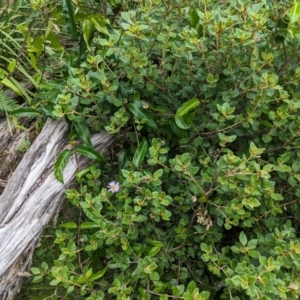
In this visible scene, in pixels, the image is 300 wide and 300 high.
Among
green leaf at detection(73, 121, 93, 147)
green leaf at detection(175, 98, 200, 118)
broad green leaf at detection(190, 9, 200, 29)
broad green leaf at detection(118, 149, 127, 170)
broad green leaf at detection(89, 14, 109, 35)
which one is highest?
broad green leaf at detection(89, 14, 109, 35)

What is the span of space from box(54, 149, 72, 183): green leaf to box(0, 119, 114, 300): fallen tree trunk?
2.4 inches

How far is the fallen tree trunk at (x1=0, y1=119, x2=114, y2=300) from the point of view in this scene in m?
1.64

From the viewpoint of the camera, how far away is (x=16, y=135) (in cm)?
210

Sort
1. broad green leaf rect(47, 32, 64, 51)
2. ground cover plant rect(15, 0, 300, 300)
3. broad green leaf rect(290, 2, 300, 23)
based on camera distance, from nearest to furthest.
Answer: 1. broad green leaf rect(290, 2, 300, 23)
2. ground cover plant rect(15, 0, 300, 300)
3. broad green leaf rect(47, 32, 64, 51)

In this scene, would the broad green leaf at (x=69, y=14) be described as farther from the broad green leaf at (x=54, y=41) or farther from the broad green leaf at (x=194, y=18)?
the broad green leaf at (x=194, y=18)

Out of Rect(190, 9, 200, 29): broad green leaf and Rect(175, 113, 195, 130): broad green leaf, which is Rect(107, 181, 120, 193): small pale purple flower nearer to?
Rect(175, 113, 195, 130): broad green leaf

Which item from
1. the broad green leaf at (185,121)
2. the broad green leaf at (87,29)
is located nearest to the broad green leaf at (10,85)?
the broad green leaf at (87,29)

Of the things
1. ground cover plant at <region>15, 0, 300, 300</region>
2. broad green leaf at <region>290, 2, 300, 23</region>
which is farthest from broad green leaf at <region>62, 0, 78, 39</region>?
broad green leaf at <region>290, 2, 300, 23</region>

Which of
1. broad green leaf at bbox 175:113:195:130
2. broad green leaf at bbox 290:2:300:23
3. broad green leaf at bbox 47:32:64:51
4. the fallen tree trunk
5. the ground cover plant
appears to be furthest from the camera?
broad green leaf at bbox 47:32:64:51

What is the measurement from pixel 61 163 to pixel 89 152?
0.36ft

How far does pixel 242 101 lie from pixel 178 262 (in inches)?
25.1

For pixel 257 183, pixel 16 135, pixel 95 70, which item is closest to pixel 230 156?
pixel 257 183

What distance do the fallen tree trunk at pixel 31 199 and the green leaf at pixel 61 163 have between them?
0.20ft

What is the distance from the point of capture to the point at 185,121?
1.53 m
